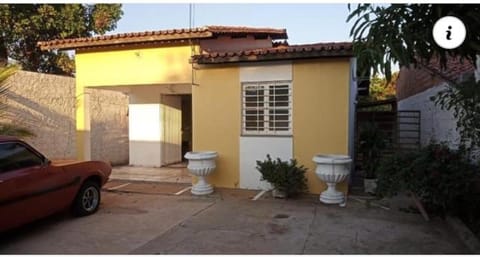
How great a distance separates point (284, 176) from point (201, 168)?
76.7 inches

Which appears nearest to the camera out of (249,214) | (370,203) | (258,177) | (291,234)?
(291,234)

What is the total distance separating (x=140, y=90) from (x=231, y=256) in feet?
33.5

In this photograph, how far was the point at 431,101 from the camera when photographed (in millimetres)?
9992

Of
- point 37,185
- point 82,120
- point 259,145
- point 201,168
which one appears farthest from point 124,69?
point 37,185

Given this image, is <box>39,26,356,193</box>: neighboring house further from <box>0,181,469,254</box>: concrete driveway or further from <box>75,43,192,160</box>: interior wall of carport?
<box>0,181,469,254</box>: concrete driveway

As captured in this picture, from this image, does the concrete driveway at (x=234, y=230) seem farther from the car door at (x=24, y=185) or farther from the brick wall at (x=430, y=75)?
the brick wall at (x=430, y=75)

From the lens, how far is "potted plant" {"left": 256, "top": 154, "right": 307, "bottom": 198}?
27.8 feet

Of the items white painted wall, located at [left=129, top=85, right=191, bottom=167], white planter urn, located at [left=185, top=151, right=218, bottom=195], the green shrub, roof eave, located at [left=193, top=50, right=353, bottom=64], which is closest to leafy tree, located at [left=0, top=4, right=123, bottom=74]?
white painted wall, located at [left=129, top=85, right=191, bottom=167]

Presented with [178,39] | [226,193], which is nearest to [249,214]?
[226,193]

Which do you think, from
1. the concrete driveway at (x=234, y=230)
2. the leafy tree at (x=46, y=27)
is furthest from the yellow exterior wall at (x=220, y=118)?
the leafy tree at (x=46, y=27)

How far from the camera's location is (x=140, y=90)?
14.2 metres

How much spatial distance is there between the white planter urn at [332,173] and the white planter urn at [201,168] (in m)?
2.46

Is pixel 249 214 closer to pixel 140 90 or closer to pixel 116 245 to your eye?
pixel 116 245

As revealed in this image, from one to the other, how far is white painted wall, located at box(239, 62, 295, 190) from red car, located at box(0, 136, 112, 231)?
3607mm
